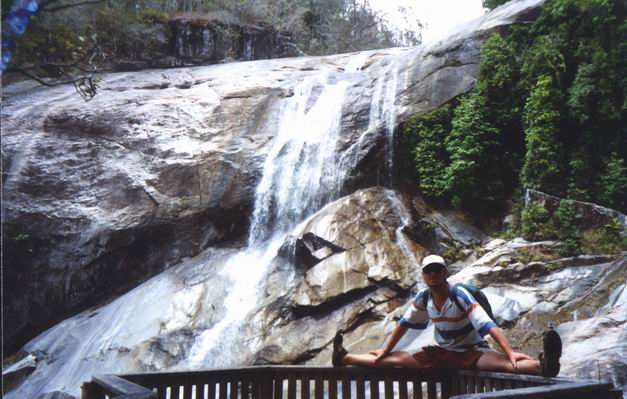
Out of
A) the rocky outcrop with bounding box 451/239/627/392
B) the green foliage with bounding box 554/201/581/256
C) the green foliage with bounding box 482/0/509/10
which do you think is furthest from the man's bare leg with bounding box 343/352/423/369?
the green foliage with bounding box 482/0/509/10

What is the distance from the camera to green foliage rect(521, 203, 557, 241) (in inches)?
294

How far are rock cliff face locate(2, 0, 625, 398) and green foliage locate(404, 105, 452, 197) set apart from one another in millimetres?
353

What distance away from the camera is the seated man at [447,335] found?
260 centimetres

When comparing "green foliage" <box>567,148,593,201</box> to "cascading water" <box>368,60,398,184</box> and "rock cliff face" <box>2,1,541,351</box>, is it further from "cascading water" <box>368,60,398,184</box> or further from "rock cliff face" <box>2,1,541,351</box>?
"cascading water" <box>368,60,398,184</box>

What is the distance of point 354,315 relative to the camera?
23.6 feet

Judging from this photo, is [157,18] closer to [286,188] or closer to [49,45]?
[286,188]

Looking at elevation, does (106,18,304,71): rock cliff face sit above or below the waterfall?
above

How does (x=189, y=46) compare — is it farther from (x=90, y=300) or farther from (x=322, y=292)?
(x=322, y=292)

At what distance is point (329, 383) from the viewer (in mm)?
3029

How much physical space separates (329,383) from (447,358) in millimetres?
713

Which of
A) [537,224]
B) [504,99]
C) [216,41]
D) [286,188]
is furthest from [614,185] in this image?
[216,41]

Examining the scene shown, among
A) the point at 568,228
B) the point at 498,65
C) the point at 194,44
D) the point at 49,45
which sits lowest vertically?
the point at 568,228

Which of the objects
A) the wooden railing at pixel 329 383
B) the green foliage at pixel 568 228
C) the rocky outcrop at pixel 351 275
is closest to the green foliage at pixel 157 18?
the rocky outcrop at pixel 351 275

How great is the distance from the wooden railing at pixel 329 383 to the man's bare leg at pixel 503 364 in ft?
0.15
